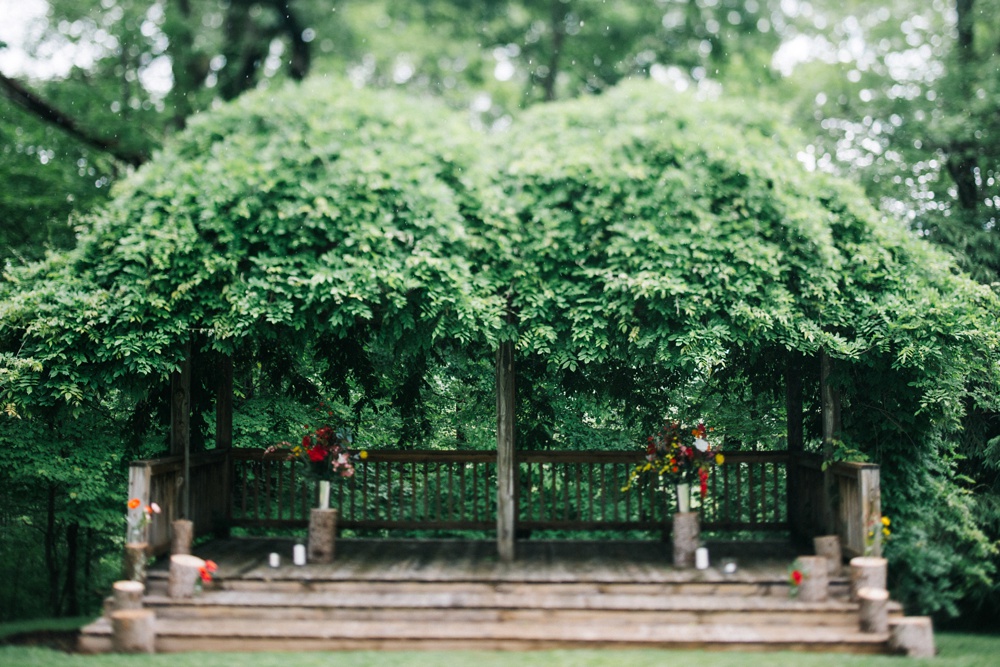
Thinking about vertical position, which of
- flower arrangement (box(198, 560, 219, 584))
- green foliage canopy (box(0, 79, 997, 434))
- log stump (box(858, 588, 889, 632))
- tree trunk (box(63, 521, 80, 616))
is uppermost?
green foliage canopy (box(0, 79, 997, 434))

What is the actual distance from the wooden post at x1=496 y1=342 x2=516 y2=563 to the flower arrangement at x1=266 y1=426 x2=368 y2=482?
1391mm

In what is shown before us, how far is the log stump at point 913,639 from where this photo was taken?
593 centimetres

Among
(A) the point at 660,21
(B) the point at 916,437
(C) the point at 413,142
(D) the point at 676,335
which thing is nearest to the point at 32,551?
(C) the point at 413,142

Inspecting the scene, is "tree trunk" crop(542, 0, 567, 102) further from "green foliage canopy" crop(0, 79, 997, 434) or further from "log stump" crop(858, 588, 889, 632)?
"log stump" crop(858, 588, 889, 632)

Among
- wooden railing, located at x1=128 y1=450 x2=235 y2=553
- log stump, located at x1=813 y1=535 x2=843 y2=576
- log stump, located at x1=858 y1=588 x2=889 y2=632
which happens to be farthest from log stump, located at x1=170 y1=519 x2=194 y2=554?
log stump, located at x1=858 y1=588 x2=889 y2=632

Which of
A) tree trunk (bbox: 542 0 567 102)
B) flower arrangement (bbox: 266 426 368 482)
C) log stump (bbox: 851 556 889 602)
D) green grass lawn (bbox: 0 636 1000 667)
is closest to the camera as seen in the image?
green grass lawn (bbox: 0 636 1000 667)

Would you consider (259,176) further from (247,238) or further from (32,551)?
(32,551)

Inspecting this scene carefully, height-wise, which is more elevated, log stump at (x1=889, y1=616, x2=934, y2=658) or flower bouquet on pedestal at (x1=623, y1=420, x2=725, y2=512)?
flower bouquet on pedestal at (x1=623, y1=420, x2=725, y2=512)

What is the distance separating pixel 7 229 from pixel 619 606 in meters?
12.4

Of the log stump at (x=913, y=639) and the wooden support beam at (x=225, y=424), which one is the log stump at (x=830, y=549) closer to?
the log stump at (x=913, y=639)

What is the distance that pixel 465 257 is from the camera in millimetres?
7152

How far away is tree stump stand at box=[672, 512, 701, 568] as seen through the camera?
736 centimetres

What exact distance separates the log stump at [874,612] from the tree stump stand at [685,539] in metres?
1.60

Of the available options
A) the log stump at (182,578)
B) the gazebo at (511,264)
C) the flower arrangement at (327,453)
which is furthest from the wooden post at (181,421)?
the log stump at (182,578)
